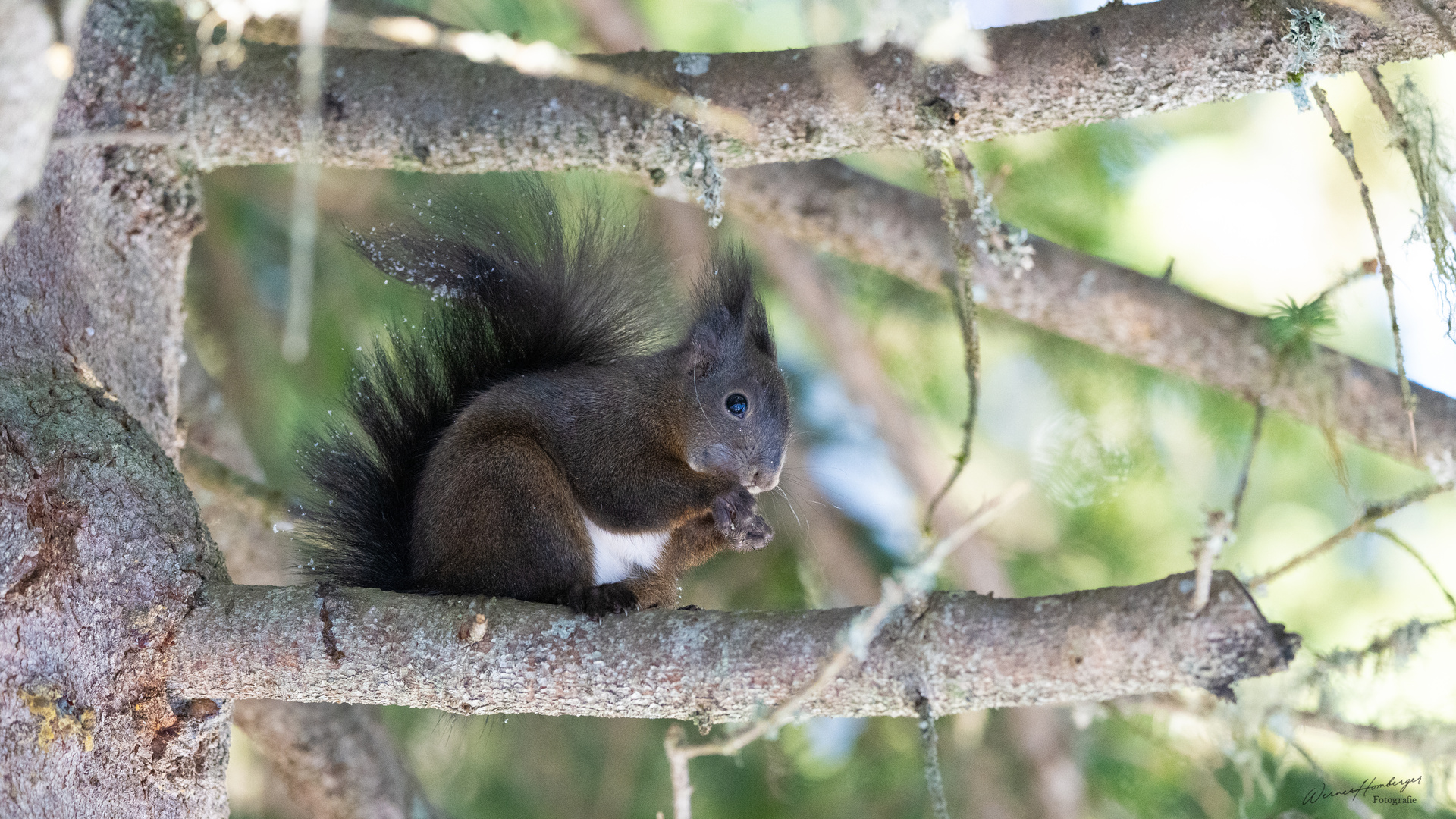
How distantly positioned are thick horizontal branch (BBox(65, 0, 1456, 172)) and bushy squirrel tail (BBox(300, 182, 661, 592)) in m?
0.32

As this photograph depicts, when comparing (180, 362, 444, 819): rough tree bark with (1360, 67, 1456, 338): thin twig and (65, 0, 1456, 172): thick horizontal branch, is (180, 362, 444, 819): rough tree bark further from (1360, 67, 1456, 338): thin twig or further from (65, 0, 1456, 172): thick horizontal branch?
(1360, 67, 1456, 338): thin twig

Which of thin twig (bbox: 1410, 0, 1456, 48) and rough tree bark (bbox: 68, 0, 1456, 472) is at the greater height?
rough tree bark (bbox: 68, 0, 1456, 472)

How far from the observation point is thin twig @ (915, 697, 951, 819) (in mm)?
1729

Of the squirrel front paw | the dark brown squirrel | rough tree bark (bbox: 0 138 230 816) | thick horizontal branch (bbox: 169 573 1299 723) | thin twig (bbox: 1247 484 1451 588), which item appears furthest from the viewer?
the squirrel front paw

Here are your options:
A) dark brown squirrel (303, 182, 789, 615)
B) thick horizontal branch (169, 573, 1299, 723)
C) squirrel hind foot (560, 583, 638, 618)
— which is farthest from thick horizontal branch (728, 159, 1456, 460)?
thick horizontal branch (169, 573, 1299, 723)

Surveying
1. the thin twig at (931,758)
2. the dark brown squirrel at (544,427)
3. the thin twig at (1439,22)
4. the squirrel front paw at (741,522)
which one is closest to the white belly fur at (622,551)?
the dark brown squirrel at (544,427)

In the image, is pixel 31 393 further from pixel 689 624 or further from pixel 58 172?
pixel 689 624

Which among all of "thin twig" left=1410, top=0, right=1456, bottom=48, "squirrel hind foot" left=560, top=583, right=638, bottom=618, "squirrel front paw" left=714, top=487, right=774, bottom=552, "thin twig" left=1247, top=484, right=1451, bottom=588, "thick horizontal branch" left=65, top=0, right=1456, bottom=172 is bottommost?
"thin twig" left=1247, top=484, right=1451, bottom=588

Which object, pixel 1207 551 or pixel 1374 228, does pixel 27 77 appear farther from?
pixel 1374 228

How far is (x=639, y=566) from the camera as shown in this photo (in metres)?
2.84

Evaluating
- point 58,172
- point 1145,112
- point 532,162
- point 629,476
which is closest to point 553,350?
point 629,476

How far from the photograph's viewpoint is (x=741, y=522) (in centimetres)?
267

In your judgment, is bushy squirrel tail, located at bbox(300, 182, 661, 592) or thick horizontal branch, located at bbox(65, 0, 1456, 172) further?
bushy squirrel tail, located at bbox(300, 182, 661, 592)

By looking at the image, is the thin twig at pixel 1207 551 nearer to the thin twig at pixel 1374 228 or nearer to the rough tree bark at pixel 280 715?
the thin twig at pixel 1374 228
